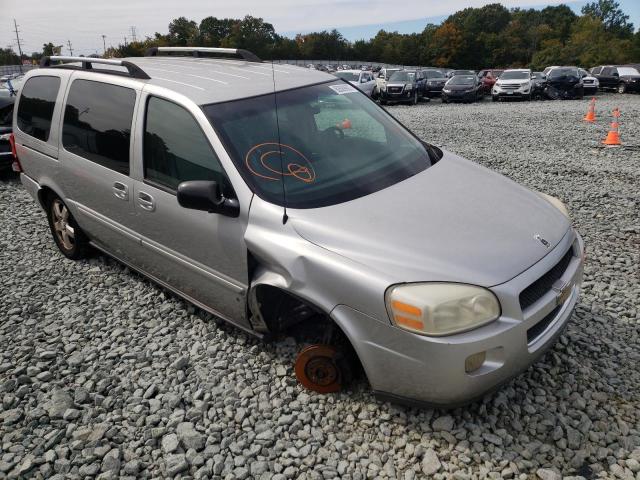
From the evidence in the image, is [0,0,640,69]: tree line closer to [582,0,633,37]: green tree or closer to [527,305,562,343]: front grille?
[582,0,633,37]: green tree

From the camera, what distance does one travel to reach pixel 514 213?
9.61 feet

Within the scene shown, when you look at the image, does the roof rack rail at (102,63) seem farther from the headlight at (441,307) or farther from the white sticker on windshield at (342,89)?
the headlight at (441,307)

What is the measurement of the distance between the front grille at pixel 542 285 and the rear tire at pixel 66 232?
3920mm

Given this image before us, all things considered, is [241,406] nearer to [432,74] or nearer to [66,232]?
[66,232]

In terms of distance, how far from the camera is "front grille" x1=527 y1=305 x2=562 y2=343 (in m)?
2.52

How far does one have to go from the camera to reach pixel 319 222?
2.70 m

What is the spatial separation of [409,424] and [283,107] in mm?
2155

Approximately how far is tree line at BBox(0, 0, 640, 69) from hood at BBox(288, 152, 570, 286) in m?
53.3

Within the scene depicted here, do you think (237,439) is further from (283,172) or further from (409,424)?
(283,172)

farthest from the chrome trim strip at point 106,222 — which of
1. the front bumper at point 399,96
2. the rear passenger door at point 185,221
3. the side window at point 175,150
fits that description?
the front bumper at point 399,96

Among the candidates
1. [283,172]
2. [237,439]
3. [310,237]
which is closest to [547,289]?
[310,237]

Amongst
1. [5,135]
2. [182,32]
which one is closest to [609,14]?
[182,32]

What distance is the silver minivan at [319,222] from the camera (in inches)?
94.1

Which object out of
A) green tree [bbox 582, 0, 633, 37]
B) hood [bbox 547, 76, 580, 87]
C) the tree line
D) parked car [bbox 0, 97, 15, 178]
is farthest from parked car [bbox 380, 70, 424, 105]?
green tree [bbox 582, 0, 633, 37]
